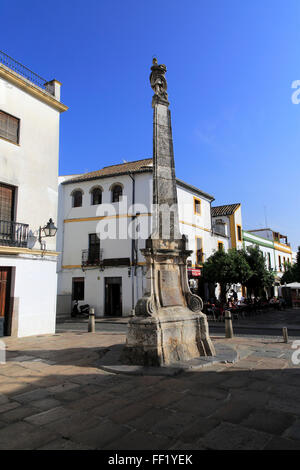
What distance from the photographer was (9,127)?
1064cm

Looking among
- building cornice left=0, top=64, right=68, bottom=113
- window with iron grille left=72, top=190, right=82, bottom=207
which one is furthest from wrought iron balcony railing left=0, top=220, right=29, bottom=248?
window with iron grille left=72, top=190, right=82, bottom=207

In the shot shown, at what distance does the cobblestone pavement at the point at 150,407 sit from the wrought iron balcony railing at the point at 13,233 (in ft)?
16.0

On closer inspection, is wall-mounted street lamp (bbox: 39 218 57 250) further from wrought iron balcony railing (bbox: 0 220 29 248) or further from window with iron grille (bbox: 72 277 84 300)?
window with iron grille (bbox: 72 277 84 300)

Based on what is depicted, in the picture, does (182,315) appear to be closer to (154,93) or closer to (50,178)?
(154,93)

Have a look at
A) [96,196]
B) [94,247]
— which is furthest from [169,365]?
[96,196]

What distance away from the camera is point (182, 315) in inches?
243

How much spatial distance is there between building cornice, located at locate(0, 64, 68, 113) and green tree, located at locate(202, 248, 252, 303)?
489 inches

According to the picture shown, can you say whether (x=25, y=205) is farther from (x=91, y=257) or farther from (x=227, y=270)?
(x=227, y=270)

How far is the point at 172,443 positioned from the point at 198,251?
20611 mm

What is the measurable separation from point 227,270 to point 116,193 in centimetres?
909

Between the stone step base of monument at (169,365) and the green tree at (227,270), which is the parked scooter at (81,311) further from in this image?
the stone step base of monument at (169,365)

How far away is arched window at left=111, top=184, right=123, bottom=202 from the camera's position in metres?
20.8

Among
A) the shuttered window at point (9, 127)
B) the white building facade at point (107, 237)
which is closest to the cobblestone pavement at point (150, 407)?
the shuttered window at point (9, 127)

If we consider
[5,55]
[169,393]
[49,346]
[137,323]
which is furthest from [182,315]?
[5,55]
